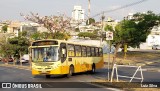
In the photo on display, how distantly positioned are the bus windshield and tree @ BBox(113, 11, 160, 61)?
139 feet

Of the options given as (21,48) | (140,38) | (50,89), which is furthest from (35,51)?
(140,38)

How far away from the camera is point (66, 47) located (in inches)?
974

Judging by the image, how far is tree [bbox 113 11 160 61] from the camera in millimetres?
65750

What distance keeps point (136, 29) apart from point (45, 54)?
45690 millimetres

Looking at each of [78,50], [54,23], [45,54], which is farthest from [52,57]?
[54,23]

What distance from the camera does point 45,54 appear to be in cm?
2358

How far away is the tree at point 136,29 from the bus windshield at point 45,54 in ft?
139

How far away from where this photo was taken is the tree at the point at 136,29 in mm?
65750

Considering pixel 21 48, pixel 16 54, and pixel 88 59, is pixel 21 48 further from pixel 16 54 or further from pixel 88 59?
pixel 88 59

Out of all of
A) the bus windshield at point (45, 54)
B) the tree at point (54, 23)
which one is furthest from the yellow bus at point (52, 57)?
the tree at point (54, 23)

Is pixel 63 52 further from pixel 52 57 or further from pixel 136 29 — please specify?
pixel 136 29

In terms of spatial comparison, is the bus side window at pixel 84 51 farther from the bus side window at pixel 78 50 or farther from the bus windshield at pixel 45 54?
the bus windshield at pixel 45 54

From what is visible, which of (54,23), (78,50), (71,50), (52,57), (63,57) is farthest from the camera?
(54,23)

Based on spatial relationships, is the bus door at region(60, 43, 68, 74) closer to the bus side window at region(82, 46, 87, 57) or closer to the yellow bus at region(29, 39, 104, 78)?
the yellow bus at region(29, 39, 104, 78)
